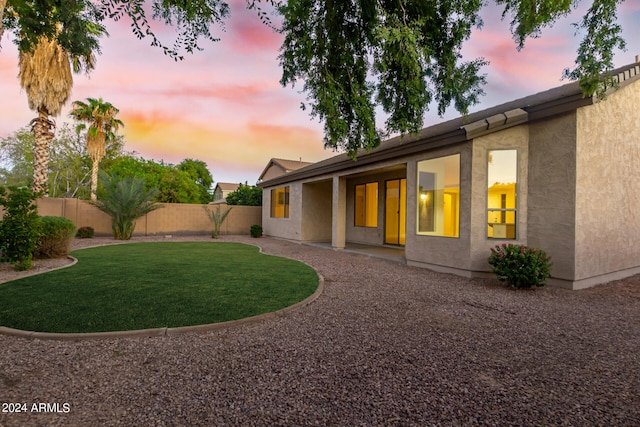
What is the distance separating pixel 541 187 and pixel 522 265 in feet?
6.01

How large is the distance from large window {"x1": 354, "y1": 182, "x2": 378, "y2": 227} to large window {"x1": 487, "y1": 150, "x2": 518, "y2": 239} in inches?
250

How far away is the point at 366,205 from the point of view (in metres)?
13.7

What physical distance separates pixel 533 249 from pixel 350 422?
6009mm

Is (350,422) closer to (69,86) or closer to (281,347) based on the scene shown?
(281,347)

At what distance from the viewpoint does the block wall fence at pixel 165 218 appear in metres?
14.9

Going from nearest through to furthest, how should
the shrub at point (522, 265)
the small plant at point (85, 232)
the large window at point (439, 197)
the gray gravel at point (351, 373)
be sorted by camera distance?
the gray gravel at point (351, 373) → the shrub at point (522, 265) → the large window at point (439, 197) → the small plant at point (85, 232)

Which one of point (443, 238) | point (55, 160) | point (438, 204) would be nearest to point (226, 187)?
point (55, 160)

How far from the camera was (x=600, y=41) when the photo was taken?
12.3ft


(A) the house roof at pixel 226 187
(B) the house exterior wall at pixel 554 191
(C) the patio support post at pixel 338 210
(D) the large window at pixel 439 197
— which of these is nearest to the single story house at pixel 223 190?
(A) the house roof at pixel 226 187

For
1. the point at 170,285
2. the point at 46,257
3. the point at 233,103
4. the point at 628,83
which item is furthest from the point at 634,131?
the point at 46,257

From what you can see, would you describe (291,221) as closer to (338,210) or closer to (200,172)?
(338,210)

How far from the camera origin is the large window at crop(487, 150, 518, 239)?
6.78 metres

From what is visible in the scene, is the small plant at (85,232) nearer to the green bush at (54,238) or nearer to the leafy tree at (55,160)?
the green bush at (54,238)

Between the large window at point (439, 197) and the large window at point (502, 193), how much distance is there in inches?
26.7
